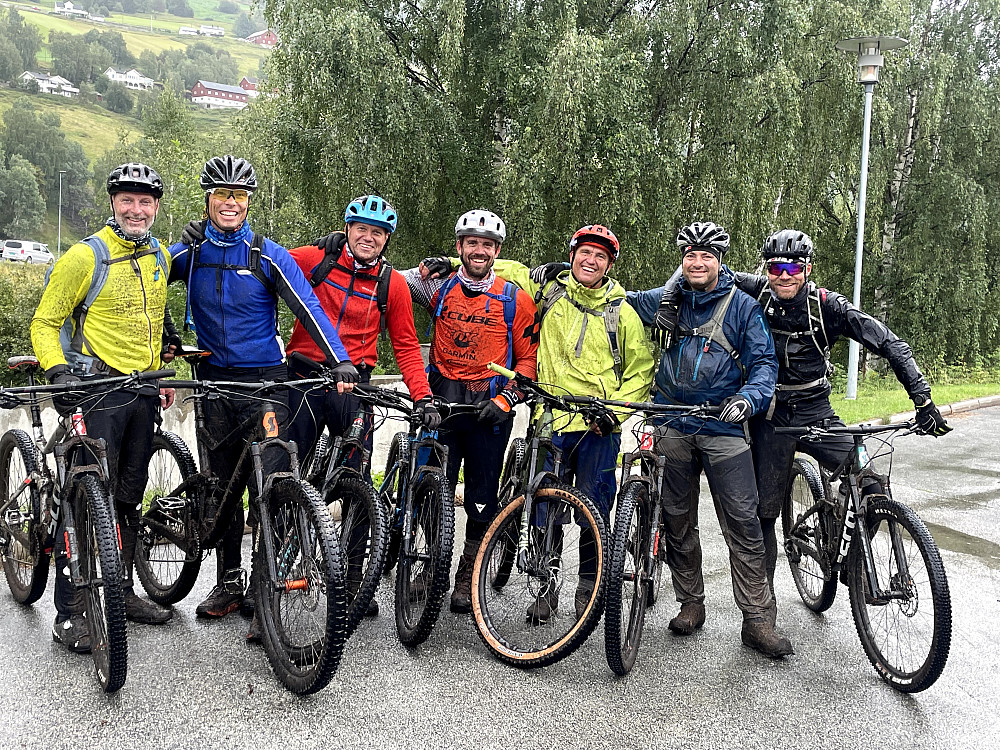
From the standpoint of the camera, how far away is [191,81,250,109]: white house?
16425 cm

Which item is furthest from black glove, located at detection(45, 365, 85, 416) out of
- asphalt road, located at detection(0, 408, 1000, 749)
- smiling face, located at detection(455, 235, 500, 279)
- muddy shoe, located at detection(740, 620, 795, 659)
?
muddy shoe, located at detection(740, 620, 795, 659)

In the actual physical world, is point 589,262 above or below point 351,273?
above

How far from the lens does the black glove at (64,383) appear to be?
4.20 m

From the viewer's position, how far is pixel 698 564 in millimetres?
5215

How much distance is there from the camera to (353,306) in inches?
205

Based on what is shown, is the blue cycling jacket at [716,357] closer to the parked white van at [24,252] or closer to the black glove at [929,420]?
the black glove at [929,420]

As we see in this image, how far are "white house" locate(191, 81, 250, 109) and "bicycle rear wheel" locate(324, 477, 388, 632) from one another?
169 meters

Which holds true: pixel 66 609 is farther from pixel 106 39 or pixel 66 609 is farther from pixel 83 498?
pixel 106 39

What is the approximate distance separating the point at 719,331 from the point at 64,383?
3288 mm

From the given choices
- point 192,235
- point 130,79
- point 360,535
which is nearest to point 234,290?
point 192,235

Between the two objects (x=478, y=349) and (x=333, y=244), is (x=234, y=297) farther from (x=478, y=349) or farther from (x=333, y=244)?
(x=478, y=349)

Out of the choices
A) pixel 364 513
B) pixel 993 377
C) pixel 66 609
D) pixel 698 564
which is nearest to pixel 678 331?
pixel 698 564

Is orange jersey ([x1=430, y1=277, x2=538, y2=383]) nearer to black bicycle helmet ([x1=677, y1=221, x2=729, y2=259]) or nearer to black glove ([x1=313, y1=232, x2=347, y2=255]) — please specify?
black glove ([x1=313, y1=232, x2=347, y2=255])

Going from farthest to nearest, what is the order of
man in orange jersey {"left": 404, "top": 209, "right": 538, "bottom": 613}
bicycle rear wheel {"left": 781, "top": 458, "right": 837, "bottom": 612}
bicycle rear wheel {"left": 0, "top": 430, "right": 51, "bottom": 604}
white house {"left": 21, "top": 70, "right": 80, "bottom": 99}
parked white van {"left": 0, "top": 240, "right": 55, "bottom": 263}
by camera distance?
white house {"left": 21, "top": 70, "right": 80, "bottom": 99} < parked white van {"left": 0, "top": 240, "right": 55, "bottom": 263} < bicycle rear wheel {"left": 781, "top": 458, "right": 837, "bottom": 612} < man in orange jersey {"left": 404, "top": 209, "right": 538, "bottom": 613} < bicycle rear wheel {"left": 0, "top": 430, "right": 51, "bottom": 604}
